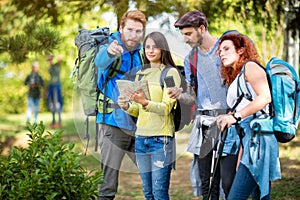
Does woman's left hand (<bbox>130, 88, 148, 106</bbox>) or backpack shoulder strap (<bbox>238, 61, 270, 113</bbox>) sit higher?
backpack shoulder strap (<bbox>238, 61, 270, 113</bbox>)

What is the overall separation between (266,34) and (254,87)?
19.9 ft

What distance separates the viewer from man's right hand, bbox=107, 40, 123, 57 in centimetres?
364

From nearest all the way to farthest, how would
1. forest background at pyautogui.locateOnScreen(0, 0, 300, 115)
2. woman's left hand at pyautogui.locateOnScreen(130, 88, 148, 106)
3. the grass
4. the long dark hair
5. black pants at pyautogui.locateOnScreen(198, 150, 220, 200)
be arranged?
1. woman's left hand at pyautogui.locateOnScreen(130, 88, 148, 106)
2. the long dark hair
3. black pants at pyautogui.locateOnScreen(198, 150, 220, 200)
4. the grass
5. forest background at pyautogui.locateOnScreen(0, 0, 300, 115)

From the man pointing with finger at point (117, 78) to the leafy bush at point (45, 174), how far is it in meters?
0.67

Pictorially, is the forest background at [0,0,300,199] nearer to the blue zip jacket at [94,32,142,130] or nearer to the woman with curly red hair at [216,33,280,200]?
the blue zip jacket at [94,32,142,130]

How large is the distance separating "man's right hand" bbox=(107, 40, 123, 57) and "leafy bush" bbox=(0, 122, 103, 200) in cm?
74

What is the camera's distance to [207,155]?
3912 millimetres

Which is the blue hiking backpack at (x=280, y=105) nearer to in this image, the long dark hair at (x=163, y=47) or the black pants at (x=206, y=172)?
the long dark hair at (x=163, y=47)

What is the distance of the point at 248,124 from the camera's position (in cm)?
325

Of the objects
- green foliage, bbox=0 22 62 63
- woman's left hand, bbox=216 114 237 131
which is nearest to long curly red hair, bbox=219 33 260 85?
woman's left hand, bbox=216 114 237 131

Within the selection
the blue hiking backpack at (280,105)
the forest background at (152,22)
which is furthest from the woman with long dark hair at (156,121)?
the blue hiking backpack at (280,105)

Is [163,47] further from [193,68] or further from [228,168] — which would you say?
[228,168]

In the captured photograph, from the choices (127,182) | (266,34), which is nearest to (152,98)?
(127,182)

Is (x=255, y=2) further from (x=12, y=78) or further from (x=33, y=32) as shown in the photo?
(x=12, y=78)
